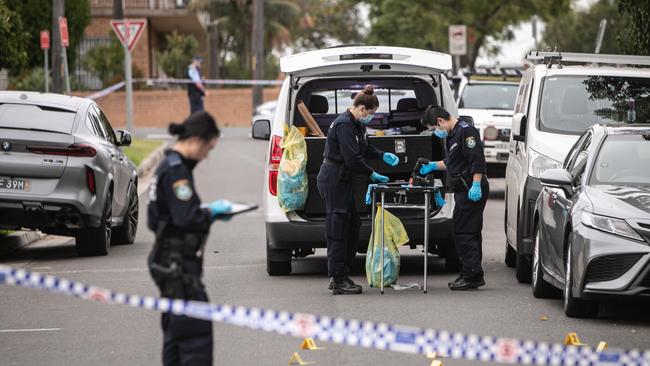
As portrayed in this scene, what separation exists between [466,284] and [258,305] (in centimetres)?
201

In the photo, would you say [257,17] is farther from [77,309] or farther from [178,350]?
[178,350]

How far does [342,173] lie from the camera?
1203 centimetres

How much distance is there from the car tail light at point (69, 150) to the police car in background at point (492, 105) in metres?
8.39

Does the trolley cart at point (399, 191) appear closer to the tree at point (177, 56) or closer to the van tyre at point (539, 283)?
the van tyre at point (539, 283)

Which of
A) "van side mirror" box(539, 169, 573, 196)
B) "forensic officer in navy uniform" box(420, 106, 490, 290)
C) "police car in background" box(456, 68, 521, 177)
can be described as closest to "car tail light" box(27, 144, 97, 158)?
"forensic officer in navy uniform" box(420, 106, 490, 290)

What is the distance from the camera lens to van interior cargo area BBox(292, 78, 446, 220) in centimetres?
1305

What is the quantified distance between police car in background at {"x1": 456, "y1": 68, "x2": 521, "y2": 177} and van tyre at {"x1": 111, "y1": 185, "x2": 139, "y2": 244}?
6606mm

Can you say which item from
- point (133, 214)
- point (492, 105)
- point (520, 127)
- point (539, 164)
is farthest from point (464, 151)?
point (492, 105)

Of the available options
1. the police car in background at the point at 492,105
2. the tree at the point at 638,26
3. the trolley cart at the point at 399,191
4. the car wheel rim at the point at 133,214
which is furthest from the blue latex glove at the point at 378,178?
the police car in background at the point at 492,105

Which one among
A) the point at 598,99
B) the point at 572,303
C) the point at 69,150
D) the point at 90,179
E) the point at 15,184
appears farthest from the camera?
the point at 90,179

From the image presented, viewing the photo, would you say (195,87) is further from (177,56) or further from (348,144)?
(177,56)

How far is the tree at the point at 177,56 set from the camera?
54031 mm

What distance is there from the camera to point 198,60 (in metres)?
33.4

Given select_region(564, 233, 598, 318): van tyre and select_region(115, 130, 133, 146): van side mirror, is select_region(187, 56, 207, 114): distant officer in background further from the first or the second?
select_region(564, 233, 598, 318): van tyre
